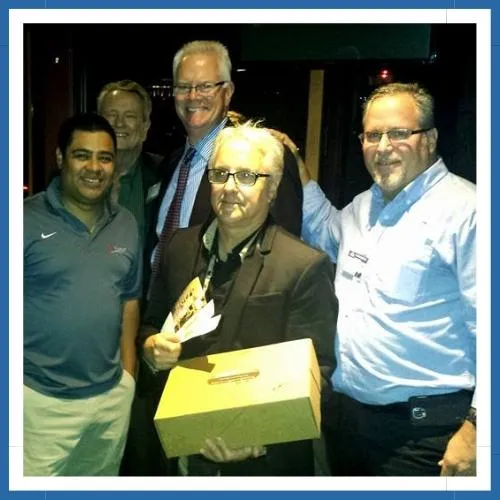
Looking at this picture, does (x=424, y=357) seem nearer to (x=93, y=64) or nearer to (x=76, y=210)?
(x=76, y=210)

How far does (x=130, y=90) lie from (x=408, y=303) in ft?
3.98

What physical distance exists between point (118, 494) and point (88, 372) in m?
0.47

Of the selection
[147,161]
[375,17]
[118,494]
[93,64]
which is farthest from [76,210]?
[375,17]

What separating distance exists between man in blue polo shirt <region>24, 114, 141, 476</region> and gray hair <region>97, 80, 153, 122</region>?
89 millimetres

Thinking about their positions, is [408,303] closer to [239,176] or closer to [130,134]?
[239,176]

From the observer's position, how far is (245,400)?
232cm

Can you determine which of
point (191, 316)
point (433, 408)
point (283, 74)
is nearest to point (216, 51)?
point (283, 74)

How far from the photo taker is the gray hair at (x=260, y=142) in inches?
97.5

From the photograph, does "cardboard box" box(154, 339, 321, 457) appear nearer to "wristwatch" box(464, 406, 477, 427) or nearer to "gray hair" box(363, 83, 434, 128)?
"wristwatch" box(464, 406, 477, 427)

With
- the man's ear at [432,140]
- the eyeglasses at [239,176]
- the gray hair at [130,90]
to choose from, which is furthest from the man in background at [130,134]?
the man's ear at [432,140]

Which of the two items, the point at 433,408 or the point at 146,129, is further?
the point at 146,129

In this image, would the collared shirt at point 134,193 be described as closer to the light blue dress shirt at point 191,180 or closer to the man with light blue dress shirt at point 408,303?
the light blue dress shirt at point 191,180

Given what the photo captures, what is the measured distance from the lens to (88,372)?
259 cm

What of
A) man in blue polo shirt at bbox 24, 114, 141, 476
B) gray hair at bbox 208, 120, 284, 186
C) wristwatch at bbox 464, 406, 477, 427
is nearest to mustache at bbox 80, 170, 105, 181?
man in blue polo shirt at bbox 24, 114, 141, 476
